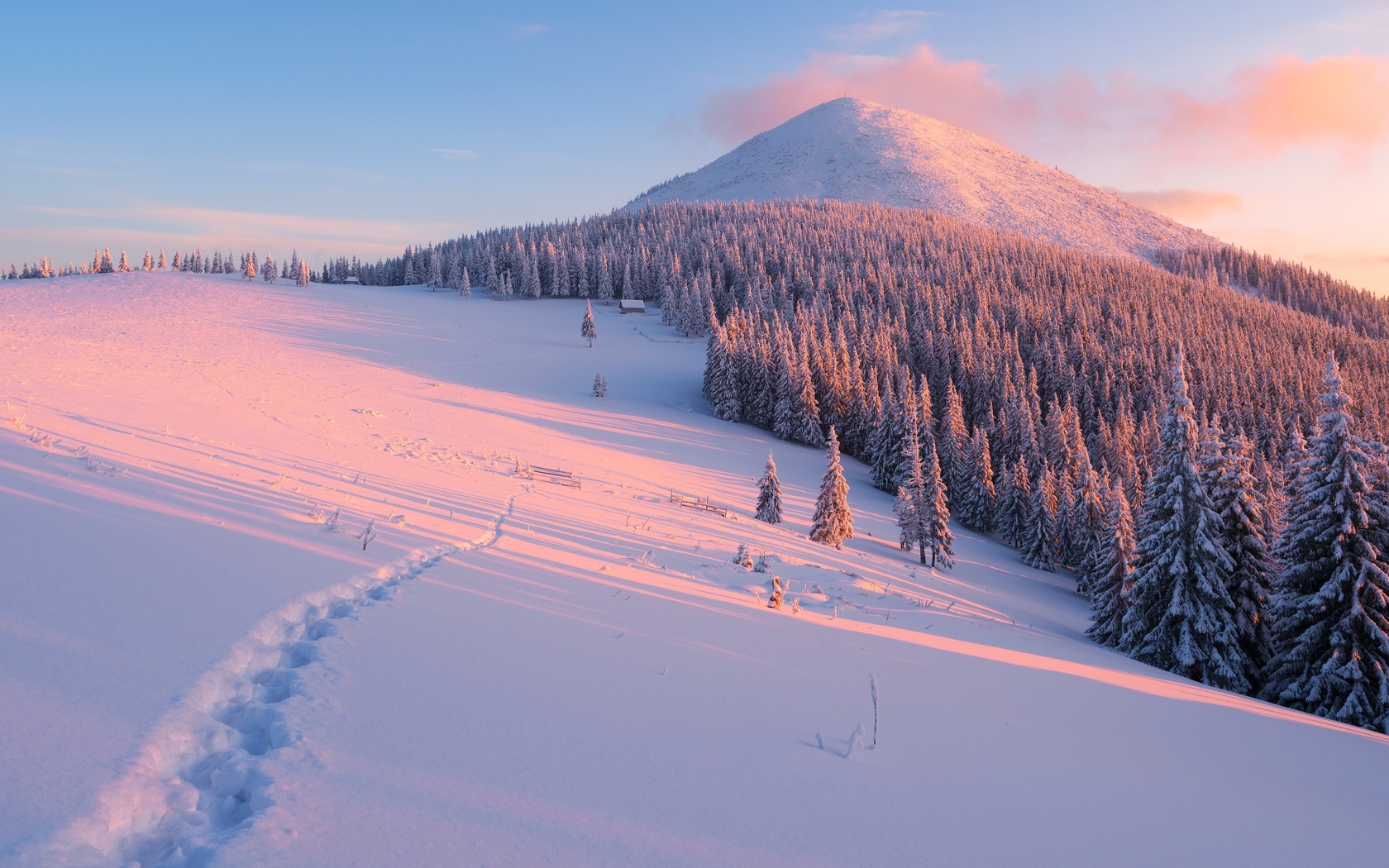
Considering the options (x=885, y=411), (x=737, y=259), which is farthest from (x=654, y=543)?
(x=737, y=259)

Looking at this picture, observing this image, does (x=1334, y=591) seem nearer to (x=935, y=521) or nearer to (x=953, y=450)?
(x=935, y=521)

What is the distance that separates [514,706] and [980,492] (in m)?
57.1

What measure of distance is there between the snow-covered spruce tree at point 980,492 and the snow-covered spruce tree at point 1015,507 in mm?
1703

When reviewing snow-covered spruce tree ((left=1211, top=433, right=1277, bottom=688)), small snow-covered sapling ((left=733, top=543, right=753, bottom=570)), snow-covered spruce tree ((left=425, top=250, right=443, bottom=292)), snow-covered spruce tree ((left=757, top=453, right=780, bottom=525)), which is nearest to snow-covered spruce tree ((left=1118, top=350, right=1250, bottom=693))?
snow-covered spruce tree ((left=1211, top=433, right=1277, bottom=688))

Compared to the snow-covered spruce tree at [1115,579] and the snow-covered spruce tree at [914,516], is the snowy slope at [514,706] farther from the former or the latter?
the snow-covered spruce tree at [914,516]

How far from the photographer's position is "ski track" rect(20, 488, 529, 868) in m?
3.24

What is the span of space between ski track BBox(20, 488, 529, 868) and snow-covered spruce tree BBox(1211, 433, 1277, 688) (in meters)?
28.2

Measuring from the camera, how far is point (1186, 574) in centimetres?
2258

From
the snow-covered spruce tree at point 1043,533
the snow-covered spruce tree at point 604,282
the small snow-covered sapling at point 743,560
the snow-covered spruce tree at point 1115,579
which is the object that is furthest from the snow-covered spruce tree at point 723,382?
the snow-covered spruce tree at point 604,282

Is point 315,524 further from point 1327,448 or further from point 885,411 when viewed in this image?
point 885,411

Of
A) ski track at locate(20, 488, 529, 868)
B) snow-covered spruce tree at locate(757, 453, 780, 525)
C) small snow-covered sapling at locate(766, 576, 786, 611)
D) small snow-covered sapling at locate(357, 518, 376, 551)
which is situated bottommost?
snow-covered spruce tree at locate(757, 453, 780, 525)

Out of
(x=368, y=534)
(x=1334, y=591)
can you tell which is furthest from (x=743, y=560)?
A: (x=1334, y=591)

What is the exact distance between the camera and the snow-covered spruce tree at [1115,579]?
2627 cm

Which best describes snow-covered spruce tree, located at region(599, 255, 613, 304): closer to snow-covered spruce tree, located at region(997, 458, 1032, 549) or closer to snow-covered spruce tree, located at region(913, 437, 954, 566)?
snow-covered spruce tree, located at region(997, 458, 1032, 549)
